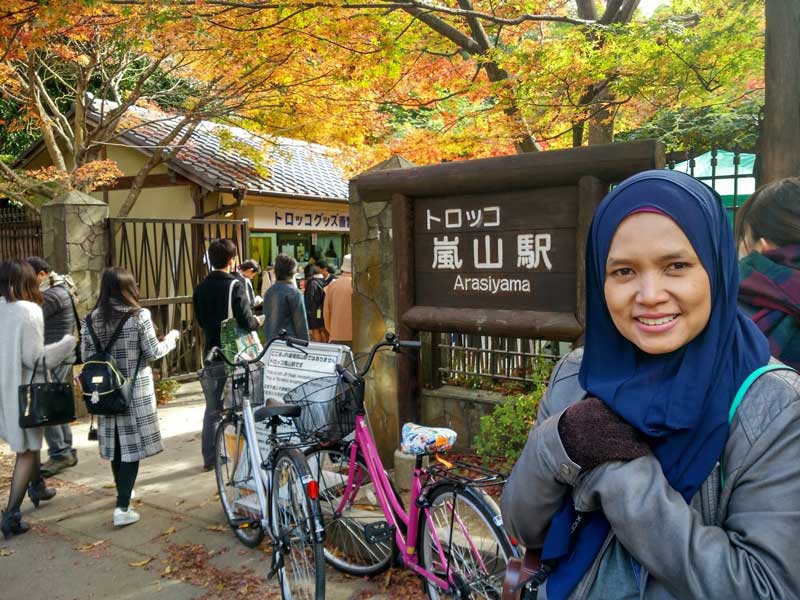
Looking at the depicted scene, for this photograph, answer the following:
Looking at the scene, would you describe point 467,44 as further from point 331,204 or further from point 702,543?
point 702,543

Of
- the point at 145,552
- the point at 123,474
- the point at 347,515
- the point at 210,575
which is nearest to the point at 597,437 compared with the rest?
the point at 347,515

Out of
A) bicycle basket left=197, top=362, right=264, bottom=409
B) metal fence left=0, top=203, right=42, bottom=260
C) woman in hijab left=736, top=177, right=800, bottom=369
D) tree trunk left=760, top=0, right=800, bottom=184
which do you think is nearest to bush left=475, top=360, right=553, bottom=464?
bicycle basket left=197, top=362, right=264, bottom=409

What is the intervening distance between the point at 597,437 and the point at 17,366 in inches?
195

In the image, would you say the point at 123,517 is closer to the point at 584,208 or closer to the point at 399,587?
the point at 399,587

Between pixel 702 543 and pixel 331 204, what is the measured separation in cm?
1485

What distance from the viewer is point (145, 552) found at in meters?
4.53

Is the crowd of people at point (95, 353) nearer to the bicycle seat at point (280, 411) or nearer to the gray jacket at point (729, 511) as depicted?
the bicycle seat at point (280, 411)

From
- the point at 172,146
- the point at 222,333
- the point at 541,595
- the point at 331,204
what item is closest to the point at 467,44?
the point at 222,333

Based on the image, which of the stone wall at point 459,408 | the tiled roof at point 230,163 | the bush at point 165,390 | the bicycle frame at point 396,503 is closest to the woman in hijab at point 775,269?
the bicycle frame at point 396,503

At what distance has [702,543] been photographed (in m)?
1.14

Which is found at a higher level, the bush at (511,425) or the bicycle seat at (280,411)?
the bicycle seat at (280,411)

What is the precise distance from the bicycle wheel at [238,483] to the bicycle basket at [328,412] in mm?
811

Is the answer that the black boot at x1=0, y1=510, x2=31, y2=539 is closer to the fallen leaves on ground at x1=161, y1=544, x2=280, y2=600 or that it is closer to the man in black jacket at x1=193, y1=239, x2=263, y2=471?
the fallen leaves on ground at x1=161, y1=544, x2=280, y2=600

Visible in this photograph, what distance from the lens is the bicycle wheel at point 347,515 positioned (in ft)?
12.6
